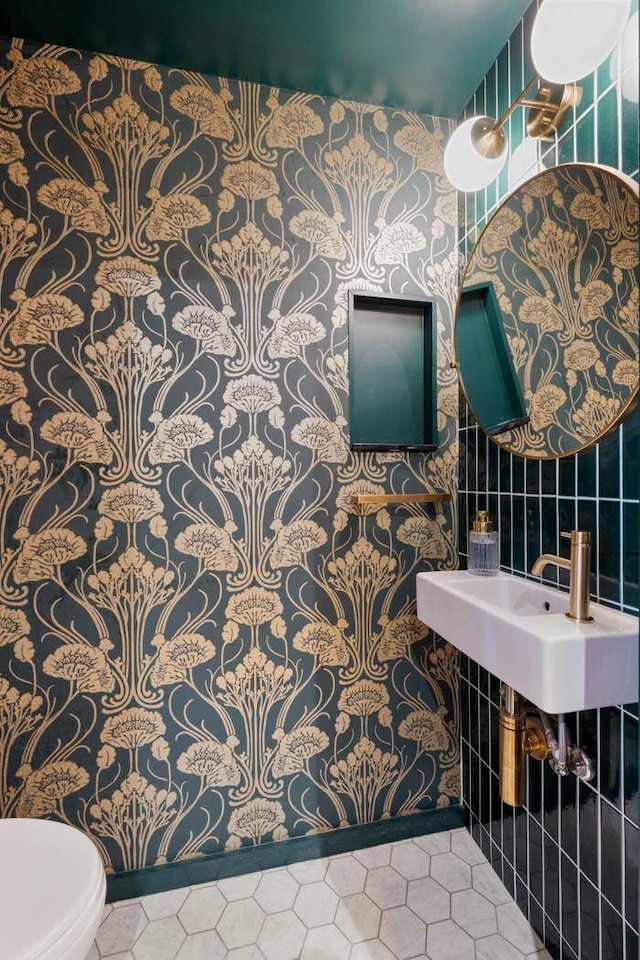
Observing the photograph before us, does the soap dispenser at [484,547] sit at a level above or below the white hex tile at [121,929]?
above

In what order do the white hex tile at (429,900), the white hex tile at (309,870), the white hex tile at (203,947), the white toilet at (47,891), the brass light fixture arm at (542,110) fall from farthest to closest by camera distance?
1. the white hex tile at (309,870)
2. the white hex tile at (429,900)
3. the white hex tile at (203,947)
4. the brass light fixture arm at (542,110)
5. the white toilet at (47,891)

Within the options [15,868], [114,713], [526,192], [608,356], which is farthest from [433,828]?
[526,192]

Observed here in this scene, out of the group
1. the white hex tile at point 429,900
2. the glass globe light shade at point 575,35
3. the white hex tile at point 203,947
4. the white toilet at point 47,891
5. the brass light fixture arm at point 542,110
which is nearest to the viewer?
the white toilet at point 47,891

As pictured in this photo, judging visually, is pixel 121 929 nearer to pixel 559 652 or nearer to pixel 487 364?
pixel 559 652

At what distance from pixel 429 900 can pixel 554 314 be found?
159 cm

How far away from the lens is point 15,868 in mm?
1001

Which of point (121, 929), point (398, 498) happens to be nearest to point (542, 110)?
point (398, 498)

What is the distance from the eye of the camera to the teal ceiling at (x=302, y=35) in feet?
4.20

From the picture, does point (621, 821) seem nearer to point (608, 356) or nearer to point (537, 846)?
point (537, 846)

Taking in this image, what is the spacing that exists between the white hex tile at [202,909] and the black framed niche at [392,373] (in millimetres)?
1353

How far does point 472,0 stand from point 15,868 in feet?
7.38

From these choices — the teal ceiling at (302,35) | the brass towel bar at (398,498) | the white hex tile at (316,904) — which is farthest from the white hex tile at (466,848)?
the teal ceiling at (302,35)

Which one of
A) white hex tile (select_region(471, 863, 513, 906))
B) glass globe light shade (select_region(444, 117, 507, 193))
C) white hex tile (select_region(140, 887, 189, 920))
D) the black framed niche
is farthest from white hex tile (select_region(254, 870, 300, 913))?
glass globe light shade (select_region(444, 117, 507, 193))

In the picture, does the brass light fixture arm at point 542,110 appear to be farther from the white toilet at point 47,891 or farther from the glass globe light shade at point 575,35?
the white toilet at point 47,891
